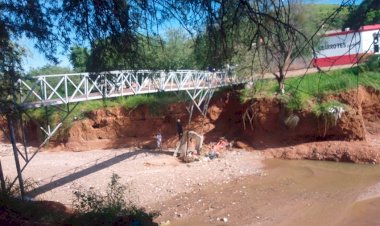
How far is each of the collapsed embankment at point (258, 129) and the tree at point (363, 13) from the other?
48.9ft

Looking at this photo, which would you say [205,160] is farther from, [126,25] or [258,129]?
[126,25]

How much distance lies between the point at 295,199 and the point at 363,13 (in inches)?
443

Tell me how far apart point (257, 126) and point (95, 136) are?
31.3 feet

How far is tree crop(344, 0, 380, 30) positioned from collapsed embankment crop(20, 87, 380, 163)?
48.9 ft

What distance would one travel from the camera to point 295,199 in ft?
45.1

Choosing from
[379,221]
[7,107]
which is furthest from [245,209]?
[7,107]

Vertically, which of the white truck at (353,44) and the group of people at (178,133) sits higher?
the white truck at (353,44)

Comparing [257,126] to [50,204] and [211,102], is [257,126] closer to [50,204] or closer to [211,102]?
[211,102]

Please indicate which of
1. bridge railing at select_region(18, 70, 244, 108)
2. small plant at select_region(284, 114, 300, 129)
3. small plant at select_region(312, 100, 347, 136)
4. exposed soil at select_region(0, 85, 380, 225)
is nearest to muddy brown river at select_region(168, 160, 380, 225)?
exposed soil at select_region(0, 85, 380, 225)

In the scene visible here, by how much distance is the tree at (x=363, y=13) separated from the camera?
3.13 metres

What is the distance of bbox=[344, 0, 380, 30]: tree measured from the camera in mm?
3127

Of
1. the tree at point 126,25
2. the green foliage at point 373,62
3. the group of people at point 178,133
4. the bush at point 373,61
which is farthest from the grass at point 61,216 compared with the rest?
the group of people at point 178,133

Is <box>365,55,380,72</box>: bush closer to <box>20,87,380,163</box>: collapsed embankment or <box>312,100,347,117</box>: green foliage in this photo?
<box>20,87,380,163</box>: collapsed embankment

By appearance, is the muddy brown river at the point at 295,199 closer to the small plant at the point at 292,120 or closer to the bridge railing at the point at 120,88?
the small plant at the point at 292,120
